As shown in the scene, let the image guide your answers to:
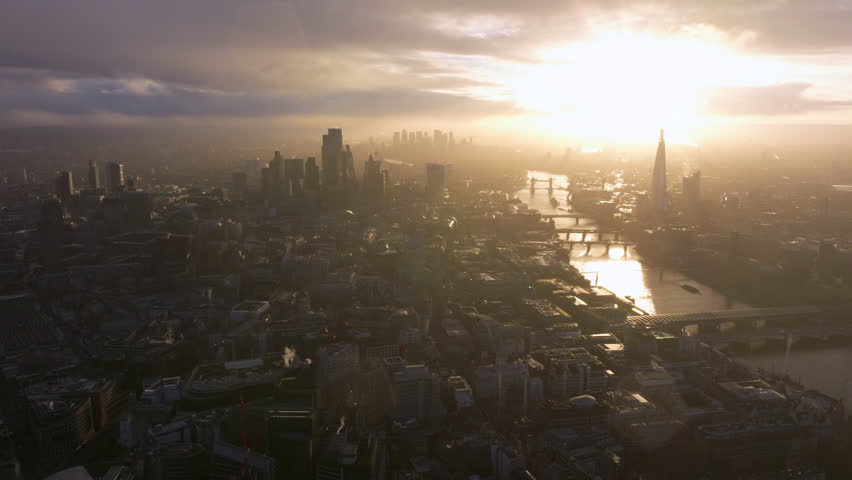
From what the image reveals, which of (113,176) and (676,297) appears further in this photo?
(113,176)

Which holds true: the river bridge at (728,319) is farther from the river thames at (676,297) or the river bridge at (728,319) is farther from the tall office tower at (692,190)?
the tall office tower at (692,190)

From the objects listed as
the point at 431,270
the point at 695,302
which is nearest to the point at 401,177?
the point at 431,270

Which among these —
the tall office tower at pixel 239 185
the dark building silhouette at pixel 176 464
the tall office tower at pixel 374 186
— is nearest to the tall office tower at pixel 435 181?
the tall office tower at pixel 374 186

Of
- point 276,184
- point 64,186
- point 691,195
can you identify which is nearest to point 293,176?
point 276,184

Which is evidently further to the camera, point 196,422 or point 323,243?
point 323,243

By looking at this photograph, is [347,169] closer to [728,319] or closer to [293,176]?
[293,176]

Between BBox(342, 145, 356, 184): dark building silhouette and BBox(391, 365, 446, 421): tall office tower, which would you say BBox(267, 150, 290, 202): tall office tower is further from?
BBox(391, 365, 446, 421): tall office tower

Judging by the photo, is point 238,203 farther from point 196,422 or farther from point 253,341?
point 196,422
